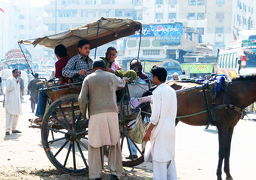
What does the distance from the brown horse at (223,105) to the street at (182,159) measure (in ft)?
2.60

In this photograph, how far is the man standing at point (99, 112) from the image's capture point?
6.66 m

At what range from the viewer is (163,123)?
5.77 m

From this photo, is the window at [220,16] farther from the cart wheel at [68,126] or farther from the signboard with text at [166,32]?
the cart wheel at [68,126]

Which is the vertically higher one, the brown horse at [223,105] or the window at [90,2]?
the window at [90,2]

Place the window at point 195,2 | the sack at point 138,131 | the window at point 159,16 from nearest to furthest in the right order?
the sack at point 138,131
the window at point 195,2
the window at point 159,16

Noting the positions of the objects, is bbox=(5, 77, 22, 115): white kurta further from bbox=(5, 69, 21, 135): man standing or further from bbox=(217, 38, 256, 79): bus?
bbox=(217, 38, 256, 79): bus

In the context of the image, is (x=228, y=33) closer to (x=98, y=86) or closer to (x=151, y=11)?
(x=151, y=11)

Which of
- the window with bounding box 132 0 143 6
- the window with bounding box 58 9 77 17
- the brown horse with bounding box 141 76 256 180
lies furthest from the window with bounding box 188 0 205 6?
the brown horse with bounding box 141 76 256 180

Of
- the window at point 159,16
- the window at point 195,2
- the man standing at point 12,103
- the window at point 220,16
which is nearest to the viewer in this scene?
the man standing at point 12,103

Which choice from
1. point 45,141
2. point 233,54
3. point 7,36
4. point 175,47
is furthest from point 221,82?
point 7,36

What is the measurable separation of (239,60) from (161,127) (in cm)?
1988

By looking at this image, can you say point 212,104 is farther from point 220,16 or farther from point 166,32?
point 220,16

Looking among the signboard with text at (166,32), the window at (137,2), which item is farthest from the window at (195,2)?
the signboard with text at (166,32)

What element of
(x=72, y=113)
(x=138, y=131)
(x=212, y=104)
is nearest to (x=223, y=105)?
(x=212, y=104)
